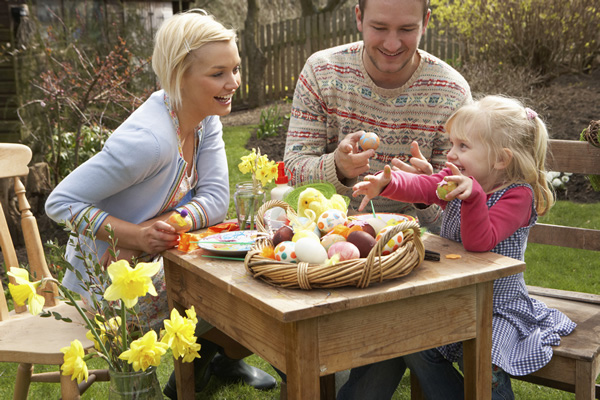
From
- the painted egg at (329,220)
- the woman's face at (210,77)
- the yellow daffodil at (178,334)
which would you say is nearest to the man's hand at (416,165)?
the painted egg at (329,220)

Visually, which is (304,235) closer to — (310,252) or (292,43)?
(310,252)

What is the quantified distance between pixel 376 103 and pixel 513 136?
0.72 meters

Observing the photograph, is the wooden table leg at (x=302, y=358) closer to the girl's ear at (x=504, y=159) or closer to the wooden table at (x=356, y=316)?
the wooden table at (x=356, y=316)

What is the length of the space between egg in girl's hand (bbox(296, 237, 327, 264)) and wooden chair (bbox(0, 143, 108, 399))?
0.96m

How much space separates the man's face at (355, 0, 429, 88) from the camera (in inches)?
97.5

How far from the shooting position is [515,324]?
84.7 inches

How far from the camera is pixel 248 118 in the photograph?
396 inches

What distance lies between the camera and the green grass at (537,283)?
126 inches

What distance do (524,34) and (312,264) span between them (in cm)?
705

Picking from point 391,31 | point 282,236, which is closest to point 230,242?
point 282,236

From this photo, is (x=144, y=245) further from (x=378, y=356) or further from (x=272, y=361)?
(x=378, y=356)

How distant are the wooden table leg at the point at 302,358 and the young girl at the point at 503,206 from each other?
590mm

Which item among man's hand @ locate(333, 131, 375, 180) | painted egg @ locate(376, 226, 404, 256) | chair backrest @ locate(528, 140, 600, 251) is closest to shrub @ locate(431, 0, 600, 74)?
chair backrest @ locate(528, 140, 600, 251)

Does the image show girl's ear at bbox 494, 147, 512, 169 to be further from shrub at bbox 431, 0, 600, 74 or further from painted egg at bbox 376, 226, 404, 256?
shrub at bbox 431, 0, 600, 74
